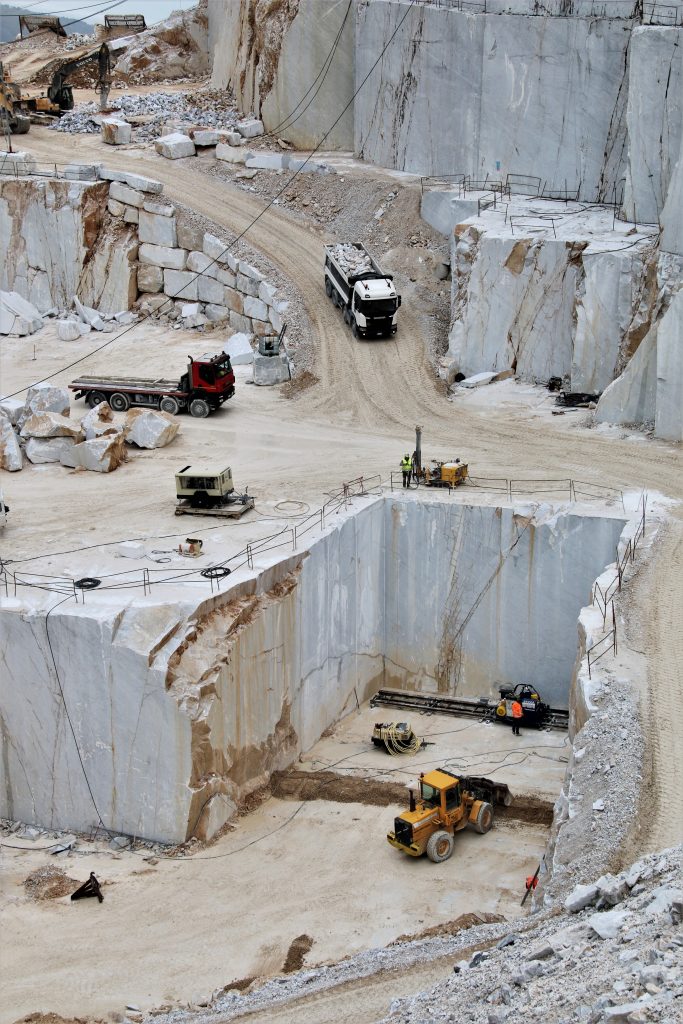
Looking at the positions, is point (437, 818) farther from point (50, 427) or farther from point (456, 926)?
point (50, 427)

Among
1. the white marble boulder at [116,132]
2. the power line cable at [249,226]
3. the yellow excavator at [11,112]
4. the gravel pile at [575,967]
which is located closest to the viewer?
the gravel pile at [575,967]

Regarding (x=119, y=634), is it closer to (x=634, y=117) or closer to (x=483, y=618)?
(x=483, y=618)

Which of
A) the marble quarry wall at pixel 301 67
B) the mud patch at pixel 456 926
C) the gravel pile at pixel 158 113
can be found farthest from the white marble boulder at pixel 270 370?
the mud patch at pixel 456 926

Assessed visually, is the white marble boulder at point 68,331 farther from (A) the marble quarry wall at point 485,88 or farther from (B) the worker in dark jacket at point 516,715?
(B) the worker in dark jacket at point 516,715

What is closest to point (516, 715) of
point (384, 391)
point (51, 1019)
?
point (384, 391)

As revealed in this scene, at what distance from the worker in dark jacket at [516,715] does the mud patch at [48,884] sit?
8.87 metres

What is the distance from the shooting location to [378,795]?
24828 mm

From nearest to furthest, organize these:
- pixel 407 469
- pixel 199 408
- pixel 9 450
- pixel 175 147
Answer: pixel 407 469 < pixel 9 450 < pixel 199 408 < pixel 175 147

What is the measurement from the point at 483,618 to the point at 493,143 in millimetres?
16566

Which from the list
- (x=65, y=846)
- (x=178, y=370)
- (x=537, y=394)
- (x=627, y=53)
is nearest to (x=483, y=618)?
(x=537, y=394)

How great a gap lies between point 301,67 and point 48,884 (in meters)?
29.8

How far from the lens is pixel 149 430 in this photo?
31.3 meters

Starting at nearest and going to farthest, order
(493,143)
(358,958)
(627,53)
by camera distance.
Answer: (358,958), (627,53), (493,143)

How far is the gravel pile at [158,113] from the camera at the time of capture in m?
46.9
